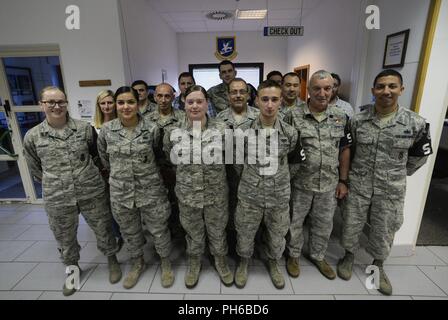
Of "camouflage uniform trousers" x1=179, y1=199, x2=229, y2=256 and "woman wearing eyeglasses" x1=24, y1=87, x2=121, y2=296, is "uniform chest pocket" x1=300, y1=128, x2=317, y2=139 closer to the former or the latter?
"camouflage uniform trousers" x1=179, y1=199, x2=229, y2=256

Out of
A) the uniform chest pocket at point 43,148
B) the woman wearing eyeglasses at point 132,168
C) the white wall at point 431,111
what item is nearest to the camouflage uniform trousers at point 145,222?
the woman wearing eyeglasses at point 132,168

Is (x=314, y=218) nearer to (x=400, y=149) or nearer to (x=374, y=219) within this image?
(x=374, y=219)

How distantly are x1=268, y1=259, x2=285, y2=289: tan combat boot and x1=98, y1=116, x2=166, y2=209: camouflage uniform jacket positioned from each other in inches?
45.0

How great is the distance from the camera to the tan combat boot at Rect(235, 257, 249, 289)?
207cm

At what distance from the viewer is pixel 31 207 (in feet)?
11.9

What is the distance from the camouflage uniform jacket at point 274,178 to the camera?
1.84m

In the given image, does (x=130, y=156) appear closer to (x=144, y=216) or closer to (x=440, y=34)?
(x=144, y=216)

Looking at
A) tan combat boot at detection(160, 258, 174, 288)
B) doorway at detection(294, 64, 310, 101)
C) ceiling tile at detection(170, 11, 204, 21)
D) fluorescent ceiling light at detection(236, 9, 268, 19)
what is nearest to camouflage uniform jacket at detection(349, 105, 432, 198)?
tan combat boot at detection(160, 258, 174, 288)

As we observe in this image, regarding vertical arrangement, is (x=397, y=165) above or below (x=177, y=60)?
below

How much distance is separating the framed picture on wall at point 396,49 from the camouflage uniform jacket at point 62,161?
2738 millimetres

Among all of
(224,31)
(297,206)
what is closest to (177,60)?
(224,31)

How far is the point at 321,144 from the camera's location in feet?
6.30

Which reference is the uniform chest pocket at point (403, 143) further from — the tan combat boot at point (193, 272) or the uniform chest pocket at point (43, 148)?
the uniform chest pocket at point (43, 148)
